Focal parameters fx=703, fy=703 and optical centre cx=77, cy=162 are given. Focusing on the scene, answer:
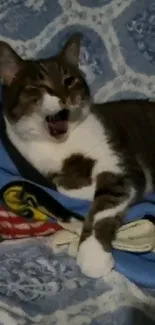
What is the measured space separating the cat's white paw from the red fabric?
0.45ft

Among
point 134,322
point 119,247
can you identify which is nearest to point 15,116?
point 119,247

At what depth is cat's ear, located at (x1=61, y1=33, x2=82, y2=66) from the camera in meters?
1.67

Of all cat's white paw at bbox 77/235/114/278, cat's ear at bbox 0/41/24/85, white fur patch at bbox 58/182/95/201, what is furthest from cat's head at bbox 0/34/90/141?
cat's white paw at bbox 77/235/114/278

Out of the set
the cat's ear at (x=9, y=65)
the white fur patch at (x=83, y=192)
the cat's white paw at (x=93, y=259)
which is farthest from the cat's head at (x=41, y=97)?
the cat's white paw at (x=93, y=259)

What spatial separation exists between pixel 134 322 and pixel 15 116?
0.54 m

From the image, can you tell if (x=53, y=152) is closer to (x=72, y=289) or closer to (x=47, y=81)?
(x=47, y=81)

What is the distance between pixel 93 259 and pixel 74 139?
1.01 ft

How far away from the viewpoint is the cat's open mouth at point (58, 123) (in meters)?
1.54

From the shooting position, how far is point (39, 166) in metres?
1.64

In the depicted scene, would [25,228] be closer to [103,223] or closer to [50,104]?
[103,223]

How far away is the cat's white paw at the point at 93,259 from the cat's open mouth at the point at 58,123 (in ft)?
0.84

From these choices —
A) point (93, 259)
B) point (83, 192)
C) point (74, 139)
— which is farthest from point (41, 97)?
point (93, 259)

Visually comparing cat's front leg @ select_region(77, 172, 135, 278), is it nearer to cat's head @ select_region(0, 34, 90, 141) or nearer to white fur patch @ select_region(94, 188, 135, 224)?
white fur patch @ select_region(94, 188, 135, 224)

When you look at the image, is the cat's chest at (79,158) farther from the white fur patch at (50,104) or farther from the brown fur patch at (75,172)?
the white fur patch at (50,104)
